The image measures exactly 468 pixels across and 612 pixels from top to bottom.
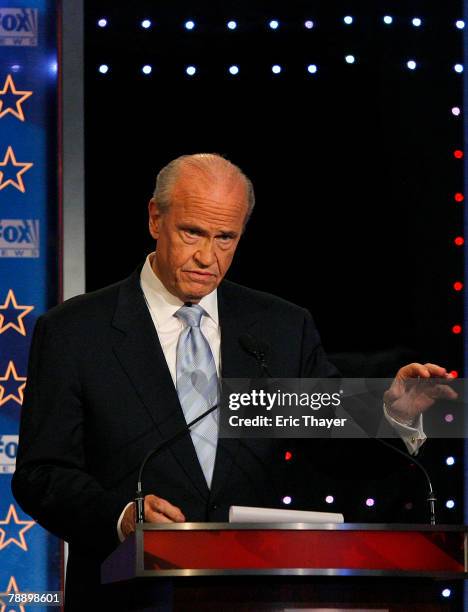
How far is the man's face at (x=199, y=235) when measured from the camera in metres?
2.94

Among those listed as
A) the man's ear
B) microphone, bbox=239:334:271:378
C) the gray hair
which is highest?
the gray hair

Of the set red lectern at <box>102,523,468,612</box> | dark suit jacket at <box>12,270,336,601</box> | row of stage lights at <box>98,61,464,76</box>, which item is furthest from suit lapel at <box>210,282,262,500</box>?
row of stage lights at <box>98,61,464,76</box>

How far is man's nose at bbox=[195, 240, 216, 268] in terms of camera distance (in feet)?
9.60

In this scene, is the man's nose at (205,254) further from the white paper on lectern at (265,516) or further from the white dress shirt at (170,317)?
the white paper on lectern at (265,516)

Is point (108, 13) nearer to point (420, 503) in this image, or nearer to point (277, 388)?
point (277, 388)

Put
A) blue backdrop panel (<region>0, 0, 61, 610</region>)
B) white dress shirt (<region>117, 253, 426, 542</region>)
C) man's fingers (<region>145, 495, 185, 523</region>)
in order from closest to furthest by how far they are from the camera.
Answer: man's fingers (<region>145, 495, 185, 523</region>) < white dress shirt (<region>117, 253, 426, 542</region>) < blue backdrop panel (<region>0, 0, 61, 610</region>)

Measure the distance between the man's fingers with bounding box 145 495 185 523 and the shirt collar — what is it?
797 mm

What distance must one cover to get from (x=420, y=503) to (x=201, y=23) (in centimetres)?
168

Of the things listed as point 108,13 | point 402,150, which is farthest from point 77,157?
point 402,150

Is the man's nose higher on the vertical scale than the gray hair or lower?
lower

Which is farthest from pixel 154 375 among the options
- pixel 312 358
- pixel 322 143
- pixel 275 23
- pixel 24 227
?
pixel 275 23

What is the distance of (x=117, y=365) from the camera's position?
111 inches

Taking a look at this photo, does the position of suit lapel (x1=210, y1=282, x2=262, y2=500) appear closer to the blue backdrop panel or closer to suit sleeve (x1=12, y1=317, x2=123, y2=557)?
suit sleeve (x1=12, y1=317, x2=123, y2=557)

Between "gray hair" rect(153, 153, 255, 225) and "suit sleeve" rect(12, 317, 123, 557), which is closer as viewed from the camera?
"suit sleeve" rect(12, 317, 123, 557)
